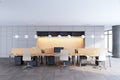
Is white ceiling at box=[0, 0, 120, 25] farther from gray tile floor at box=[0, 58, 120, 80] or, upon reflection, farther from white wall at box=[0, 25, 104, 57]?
white wall at box=[0, 25, 104, 57]

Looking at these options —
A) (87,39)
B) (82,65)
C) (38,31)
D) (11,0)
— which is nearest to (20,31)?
(38,31)

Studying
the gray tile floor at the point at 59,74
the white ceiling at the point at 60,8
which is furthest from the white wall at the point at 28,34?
the gray tile floor at the point at 59,74

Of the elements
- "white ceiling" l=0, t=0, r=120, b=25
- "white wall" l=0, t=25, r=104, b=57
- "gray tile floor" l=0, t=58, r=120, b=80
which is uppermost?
"white ceiling" l=0, t=0, r=120, b=25

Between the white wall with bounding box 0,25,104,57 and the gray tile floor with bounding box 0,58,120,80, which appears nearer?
the gray tile floor with bounding box 0,58,120,80

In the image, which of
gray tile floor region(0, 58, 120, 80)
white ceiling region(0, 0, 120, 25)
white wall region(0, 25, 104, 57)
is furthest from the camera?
white wall region(0, 25, 104, 57)

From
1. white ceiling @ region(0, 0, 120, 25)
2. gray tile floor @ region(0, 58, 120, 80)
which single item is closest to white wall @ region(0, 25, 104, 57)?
white ceiling @ region(0, 0, 120, 25)

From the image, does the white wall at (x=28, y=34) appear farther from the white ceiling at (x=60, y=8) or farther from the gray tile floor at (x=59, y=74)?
the gray tile floor at (x=59, y=74)

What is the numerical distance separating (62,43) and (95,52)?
5.47m

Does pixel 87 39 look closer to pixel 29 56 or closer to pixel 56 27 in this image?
pixel 56 27

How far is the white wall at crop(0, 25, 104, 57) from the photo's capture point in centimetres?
1581

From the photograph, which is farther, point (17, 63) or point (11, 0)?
point (17, 63)

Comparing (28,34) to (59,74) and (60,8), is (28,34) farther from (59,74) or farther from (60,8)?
(60,8)

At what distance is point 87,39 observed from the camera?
15836 millimetres

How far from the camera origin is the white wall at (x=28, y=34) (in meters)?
15.8
